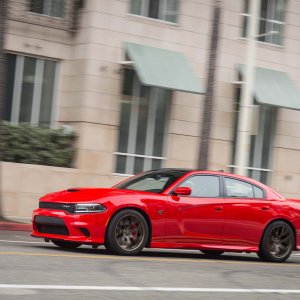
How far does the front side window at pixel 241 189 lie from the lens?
508 inches

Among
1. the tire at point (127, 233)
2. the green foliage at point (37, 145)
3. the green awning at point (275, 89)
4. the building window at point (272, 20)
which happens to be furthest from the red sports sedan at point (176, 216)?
the building window at point (272, 20)

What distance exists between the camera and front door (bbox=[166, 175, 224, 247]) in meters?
12.1

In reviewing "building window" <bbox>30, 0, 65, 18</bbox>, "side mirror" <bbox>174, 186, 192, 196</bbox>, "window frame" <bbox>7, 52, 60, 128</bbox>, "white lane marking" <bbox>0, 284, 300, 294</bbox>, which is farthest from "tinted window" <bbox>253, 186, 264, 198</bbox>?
"building window" <bbox>30, 0, 65, 18</bbox>

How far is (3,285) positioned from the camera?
7.87 metres

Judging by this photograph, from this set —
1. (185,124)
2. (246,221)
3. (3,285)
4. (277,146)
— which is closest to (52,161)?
(185,124)

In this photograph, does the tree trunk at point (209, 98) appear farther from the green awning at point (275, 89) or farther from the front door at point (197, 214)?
the front door at point (197, 214)

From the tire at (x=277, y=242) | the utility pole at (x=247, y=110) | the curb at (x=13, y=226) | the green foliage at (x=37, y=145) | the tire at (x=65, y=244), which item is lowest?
the curb at (x=13, y=226)

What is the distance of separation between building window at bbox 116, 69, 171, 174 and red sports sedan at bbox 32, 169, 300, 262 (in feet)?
33.2

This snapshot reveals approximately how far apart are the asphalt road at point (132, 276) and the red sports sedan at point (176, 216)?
260 mm

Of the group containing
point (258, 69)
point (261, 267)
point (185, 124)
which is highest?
point (258, 69)

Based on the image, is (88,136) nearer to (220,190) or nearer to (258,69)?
(258,69)

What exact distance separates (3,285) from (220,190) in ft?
18.2

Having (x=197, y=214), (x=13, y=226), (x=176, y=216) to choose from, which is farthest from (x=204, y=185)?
(x=13, y=226)

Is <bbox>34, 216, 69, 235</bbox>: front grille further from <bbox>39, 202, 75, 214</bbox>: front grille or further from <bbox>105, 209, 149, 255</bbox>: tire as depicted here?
<bbox>105, 209, 149, 255</bbox>: tire
